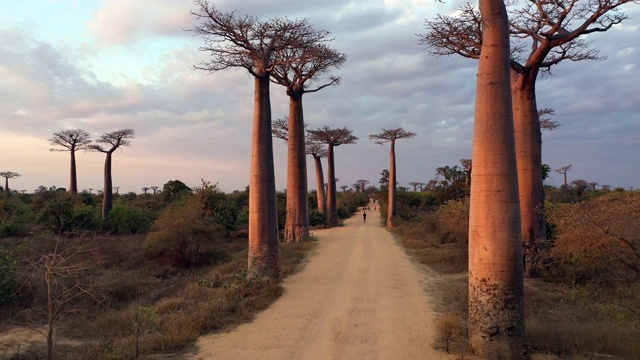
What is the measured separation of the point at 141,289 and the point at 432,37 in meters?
7.10

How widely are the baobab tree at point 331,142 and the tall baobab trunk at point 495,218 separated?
19.2 m

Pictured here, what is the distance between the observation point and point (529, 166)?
8242mm

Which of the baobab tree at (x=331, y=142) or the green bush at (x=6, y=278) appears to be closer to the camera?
the green bush at (x=6, y=278)

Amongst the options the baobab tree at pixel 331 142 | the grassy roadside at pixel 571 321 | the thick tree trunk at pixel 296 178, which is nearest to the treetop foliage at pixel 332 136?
the baobab tree at pixel 331 142

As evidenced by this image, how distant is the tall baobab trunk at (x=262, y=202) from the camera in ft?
27.5

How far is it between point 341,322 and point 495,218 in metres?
2.55

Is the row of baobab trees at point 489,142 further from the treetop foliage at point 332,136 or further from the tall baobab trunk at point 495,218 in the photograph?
the treetop foliage at point 332,136

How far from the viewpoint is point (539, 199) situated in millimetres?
8227

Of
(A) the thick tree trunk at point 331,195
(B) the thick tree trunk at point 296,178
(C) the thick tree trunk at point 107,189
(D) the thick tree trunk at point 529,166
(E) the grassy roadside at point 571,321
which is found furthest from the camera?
(A) the thick tree trunk at point 331,195

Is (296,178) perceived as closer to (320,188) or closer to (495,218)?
(320,188)

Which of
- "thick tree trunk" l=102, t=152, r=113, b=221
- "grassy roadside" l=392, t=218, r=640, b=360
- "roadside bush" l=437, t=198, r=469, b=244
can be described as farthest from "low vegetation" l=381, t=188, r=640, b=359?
"thick tree trunk" l=102, t=152, r=113, b=221

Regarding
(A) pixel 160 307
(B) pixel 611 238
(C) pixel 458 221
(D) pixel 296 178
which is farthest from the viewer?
(D) pixel 296 178

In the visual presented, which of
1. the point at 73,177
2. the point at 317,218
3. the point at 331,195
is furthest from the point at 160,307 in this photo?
the point at 73,177

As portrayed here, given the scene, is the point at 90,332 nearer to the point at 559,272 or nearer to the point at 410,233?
the point at 559,272
